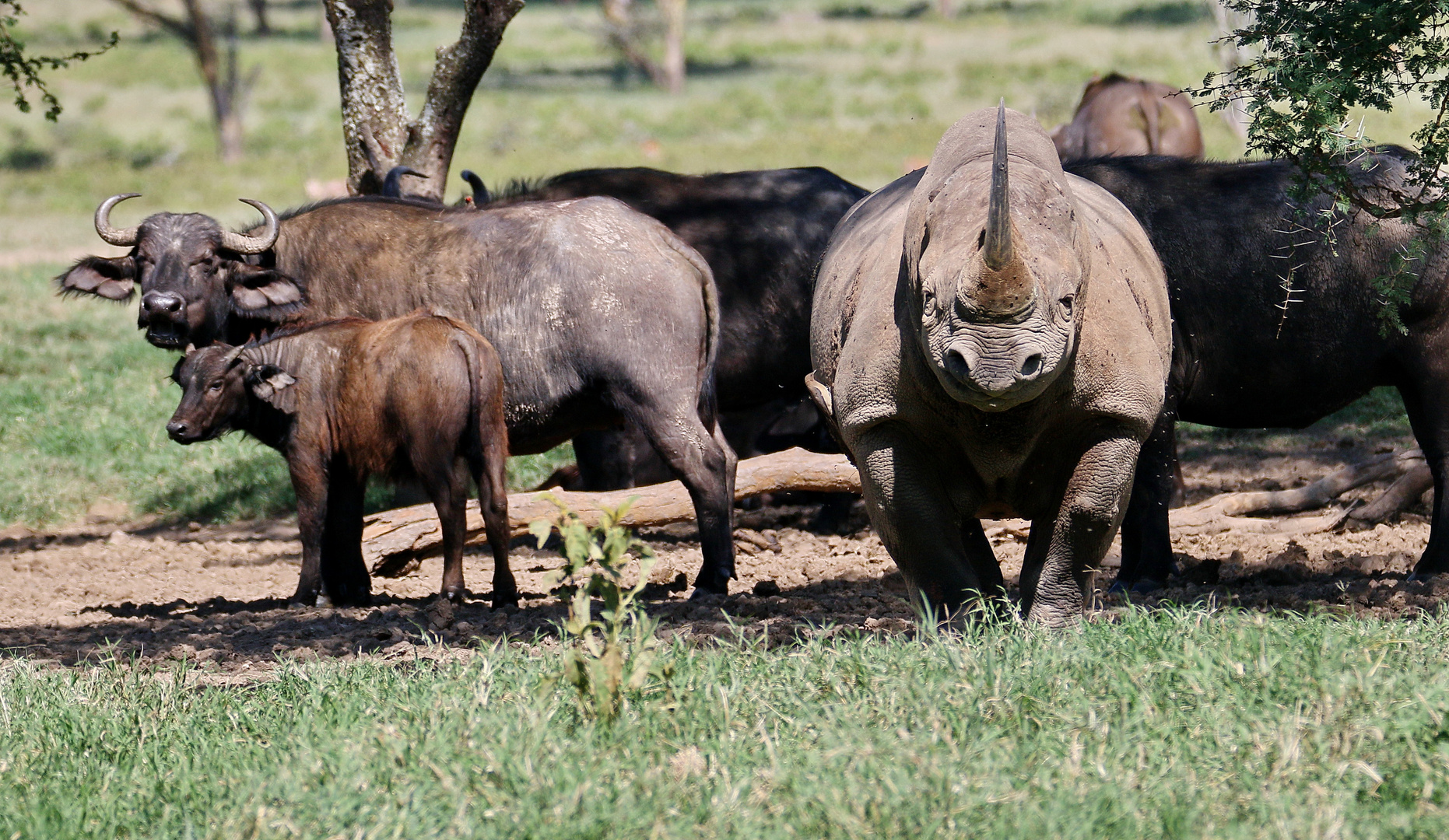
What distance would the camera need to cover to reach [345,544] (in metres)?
6.99

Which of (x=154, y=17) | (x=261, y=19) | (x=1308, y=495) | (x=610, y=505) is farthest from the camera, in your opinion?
(x=261, y=19)

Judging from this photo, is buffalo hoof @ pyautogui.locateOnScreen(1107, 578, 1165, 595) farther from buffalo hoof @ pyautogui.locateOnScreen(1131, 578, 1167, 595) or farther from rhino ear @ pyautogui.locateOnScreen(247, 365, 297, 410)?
rhino ear @ pyautogui.locateOnScreen(247, 365, 297, 410)

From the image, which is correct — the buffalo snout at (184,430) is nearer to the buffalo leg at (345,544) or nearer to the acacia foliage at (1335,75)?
the buffalo leg at (345,544)

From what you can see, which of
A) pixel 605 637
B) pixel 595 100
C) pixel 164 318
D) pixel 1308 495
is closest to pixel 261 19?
pixel 595 100

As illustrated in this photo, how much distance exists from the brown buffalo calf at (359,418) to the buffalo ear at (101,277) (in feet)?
3.71

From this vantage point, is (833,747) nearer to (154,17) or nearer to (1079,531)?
(1079,531)

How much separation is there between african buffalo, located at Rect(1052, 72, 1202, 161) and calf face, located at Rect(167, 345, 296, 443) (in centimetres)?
867

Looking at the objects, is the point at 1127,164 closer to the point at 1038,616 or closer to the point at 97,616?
the point at 1038,616

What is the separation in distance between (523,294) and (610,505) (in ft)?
4.13

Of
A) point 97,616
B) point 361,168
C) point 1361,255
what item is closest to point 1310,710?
point 1361,255

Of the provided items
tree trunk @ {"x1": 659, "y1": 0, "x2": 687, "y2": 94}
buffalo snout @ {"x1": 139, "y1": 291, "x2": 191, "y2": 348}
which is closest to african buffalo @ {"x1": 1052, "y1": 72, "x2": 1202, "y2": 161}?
buffalo snout @ {"x1": 139, "y1": 291, "x2": 191, "y2": 348}

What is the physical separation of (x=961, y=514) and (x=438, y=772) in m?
1.99

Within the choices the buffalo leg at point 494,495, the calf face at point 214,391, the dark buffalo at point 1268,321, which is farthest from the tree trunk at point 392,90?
the dark buffalo at point 1268,321

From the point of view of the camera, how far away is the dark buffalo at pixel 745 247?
8.71 metres
